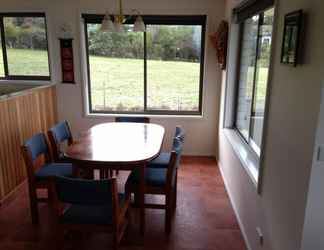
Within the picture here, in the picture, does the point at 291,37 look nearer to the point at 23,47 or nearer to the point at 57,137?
the point at 57,137

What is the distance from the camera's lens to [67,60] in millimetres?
4230

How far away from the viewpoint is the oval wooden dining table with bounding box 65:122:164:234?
2285mm

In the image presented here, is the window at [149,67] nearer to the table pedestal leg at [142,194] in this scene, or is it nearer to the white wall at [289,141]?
the table pedestal leg at [142,194]

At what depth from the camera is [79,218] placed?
6.61 feet

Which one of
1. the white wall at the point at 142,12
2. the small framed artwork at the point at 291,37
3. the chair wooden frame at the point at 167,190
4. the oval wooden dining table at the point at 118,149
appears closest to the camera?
the small framed artwork at the point at 291,37

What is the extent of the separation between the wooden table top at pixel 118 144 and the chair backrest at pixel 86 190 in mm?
444

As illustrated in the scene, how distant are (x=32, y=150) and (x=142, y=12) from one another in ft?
8.10

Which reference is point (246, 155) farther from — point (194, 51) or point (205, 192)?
point (194, 51)

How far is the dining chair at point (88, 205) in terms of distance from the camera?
1809 millimetres

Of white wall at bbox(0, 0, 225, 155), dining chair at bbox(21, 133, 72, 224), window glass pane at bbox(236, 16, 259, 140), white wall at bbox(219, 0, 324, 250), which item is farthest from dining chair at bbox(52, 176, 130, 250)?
white wall at bbox(0, 0, 225, 155)

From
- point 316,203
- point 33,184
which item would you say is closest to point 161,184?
point 33,184

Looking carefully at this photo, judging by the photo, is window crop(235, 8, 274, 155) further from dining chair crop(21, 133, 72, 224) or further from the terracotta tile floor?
dining chair crop(21, 133, 72, 224)

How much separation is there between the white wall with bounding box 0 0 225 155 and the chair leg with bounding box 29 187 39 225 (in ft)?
6.36

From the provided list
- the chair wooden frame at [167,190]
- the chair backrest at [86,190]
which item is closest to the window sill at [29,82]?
the chair wooden frame at [167,190]
